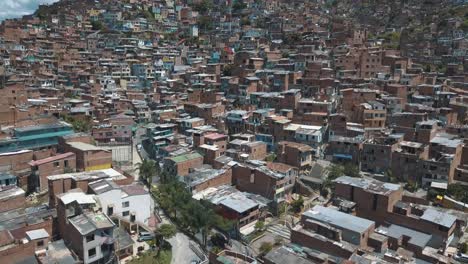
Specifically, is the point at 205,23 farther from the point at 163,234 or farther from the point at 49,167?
the point at 163,234

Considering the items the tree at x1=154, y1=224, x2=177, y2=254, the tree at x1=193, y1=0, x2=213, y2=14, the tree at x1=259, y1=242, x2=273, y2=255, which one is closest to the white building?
the tree at x1=154, y1=224, x2=177, y2=254

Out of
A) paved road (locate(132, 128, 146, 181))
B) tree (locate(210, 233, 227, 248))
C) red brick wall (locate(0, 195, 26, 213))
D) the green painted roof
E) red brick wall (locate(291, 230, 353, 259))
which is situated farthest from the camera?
paved road (locate(132, 128, 146, 181))

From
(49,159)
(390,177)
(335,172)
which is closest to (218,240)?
(335,172)

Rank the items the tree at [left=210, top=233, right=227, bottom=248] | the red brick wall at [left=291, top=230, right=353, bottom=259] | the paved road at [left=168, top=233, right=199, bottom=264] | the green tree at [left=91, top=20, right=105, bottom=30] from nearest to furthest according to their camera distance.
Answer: the red brick wall at [left=291, top=230, right=353, bottom=259] → the paved road at [left=168, top=233, right=199, bottom=264] → the tree at [left=210, top=233, right=227, bottom=248] → the green tree at [left=91, top=20, right=105, bottom=30]

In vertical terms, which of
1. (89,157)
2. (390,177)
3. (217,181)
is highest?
(89,157)

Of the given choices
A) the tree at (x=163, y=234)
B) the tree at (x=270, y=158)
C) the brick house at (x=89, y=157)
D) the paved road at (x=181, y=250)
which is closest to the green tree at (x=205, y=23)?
the tree at (x=270, y=158)

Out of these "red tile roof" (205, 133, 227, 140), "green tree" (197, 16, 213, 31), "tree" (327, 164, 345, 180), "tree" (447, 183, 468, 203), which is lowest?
"tree" (447, 183, 468, 203)

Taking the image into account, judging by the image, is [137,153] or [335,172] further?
[137,153]

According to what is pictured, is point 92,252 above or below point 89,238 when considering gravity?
below

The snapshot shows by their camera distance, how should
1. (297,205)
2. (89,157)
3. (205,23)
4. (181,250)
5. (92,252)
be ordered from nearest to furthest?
1. (92,252)
2. (181,250)
3. (297,205)
4. (89,157)
5. (205,23)

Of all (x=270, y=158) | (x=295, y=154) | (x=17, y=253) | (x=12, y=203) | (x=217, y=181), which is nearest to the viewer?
(x=17, y=253)

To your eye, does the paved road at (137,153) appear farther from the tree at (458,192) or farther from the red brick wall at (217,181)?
the tree at (458,192)

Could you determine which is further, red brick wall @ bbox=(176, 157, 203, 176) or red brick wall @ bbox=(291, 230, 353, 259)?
red brick wall @ bbox=(176, 157, 203, 176)

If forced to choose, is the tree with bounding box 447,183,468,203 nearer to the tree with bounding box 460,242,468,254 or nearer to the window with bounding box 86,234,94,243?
the tree with bounding box 460,242,468,254
